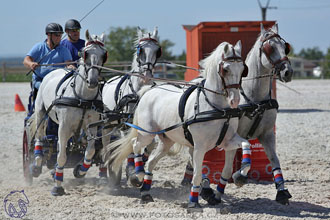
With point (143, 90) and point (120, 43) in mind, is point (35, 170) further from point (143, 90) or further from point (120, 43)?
point (120, 43)

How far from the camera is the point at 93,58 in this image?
22.0ft

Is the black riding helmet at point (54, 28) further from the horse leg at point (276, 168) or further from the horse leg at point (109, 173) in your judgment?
the horse leg at point (276, 168)

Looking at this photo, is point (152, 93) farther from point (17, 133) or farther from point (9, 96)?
point (9, 96)

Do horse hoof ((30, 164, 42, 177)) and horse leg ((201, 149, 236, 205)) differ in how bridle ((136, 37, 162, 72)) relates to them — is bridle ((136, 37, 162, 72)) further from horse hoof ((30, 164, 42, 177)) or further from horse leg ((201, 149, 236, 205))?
horse hoof ((30, 164, 42, 177))

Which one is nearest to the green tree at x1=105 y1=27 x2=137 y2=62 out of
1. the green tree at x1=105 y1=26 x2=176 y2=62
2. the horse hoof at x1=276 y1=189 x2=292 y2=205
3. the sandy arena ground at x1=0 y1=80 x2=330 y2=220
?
the green tree at x1=105 y1=26 x2=176 y2=62

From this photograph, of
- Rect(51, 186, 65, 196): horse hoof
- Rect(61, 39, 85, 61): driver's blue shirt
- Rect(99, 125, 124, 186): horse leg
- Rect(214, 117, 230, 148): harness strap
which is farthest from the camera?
Rect(61, 39, 85, 61): driver's blue shirt

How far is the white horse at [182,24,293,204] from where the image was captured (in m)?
6.32

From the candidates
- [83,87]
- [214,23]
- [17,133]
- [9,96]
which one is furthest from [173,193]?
[9,96]

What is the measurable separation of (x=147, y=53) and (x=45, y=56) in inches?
71.9

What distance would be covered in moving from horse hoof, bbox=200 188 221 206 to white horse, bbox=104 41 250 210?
1.58 ft

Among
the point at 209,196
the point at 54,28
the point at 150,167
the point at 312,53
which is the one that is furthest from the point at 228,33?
the point at 312,53

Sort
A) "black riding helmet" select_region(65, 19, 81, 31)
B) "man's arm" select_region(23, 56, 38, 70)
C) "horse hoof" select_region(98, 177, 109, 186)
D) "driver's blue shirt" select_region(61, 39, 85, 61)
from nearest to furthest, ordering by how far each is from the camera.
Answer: "man's arm" select_region(23, 56, 38, 70), "horse hoof" select_region(98, 177, 109, 186), "black riding helmet" select_region(65, 19, 81, 31), "driver's blue shirt" select_region(61, 39, 85, 61)

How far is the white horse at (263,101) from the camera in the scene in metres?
6.32

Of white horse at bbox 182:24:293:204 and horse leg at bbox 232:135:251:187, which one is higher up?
white horse at bbox 182:24:293:204
